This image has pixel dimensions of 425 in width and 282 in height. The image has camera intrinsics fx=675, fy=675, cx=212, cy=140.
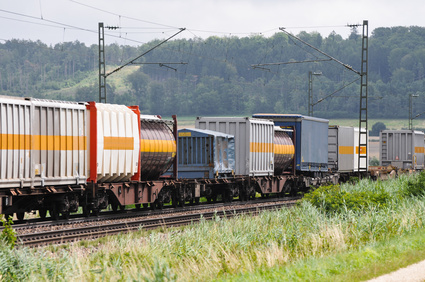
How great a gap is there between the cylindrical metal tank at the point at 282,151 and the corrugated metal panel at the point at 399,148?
21748 mm

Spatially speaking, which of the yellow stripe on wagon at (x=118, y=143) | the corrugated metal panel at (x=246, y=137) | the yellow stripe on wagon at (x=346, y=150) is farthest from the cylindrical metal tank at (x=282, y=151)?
the yellow stripe on wagon at (x=118, y=143)

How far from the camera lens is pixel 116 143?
24281 millimetres

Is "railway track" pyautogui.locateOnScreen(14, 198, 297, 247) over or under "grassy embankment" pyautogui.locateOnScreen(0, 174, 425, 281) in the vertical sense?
under

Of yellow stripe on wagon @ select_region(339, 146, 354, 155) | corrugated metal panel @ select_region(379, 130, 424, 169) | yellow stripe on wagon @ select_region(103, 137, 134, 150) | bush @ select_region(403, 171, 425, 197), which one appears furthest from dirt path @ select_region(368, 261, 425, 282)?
corrugated metal panel @ select_region(379, 130, 424, 169)

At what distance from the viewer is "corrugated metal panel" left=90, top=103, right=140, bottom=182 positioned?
23500 millimetres

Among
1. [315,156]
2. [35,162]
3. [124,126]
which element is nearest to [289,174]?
[315,156]

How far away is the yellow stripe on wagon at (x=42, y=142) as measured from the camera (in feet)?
64.2

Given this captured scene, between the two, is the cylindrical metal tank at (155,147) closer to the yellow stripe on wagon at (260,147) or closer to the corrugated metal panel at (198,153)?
the corrugated metal panel at (198,153)

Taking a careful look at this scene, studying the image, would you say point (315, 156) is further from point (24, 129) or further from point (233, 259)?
point (233, 259)

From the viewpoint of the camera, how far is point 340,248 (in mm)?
15656

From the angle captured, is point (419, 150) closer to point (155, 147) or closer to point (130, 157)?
point (155, 147)

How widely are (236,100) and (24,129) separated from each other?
173548 millimetres

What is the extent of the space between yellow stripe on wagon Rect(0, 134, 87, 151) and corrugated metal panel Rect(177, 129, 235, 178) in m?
8.38

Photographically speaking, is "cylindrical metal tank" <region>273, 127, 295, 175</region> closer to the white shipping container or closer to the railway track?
the white shipping container
